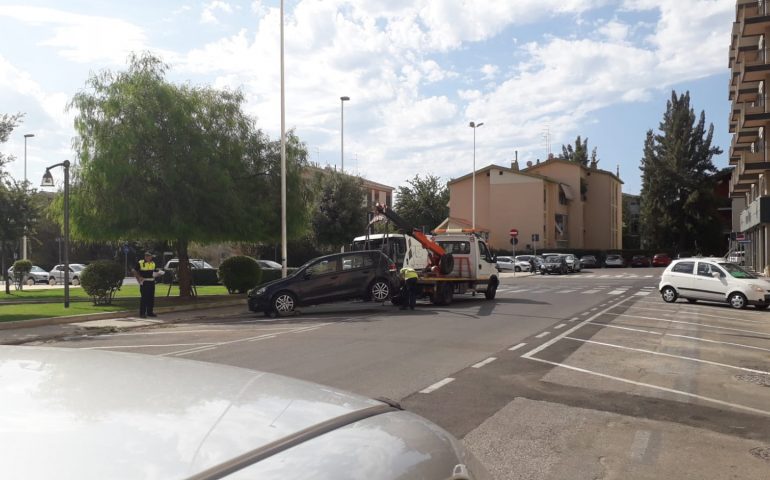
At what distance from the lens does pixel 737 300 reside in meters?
20.5

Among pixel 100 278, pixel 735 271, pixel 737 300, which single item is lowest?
pixel 737 300

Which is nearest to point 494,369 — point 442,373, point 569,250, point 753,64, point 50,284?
point 442,373

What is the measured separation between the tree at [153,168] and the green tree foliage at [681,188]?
202 feet

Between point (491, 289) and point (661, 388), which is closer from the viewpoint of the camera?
point (661, 388)

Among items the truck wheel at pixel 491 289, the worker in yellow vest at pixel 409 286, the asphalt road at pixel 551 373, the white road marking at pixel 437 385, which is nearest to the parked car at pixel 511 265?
the truck wheel at pixel 491 289

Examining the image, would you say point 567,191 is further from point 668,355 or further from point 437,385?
point 437,385

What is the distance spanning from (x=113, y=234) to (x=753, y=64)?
32697 mm

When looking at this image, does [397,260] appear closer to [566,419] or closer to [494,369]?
[494,369]

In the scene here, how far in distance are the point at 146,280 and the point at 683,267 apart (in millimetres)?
17316

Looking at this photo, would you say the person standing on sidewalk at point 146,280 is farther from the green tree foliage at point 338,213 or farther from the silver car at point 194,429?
the green tree foliage at point 338,213

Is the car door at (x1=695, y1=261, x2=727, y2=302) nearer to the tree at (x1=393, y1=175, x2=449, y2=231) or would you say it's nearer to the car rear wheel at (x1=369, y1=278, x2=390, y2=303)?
the car rear wheel at (x1=369, y1=278, x2=390, y2=303)

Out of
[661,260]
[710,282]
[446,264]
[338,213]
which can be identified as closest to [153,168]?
[446,264]

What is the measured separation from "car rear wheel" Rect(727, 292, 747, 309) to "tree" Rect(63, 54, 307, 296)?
16.0 meters

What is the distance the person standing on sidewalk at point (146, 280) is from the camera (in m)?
17.8
